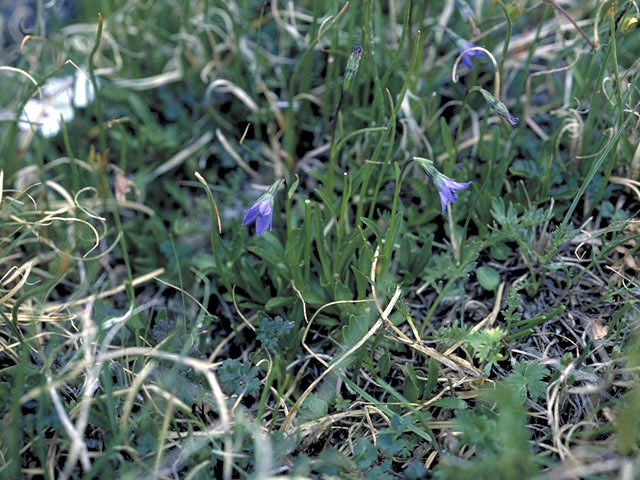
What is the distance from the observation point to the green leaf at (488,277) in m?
1.98

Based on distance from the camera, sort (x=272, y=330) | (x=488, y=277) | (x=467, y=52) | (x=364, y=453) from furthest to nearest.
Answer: (x=467, y=52), (x=488, y=277), (x=272, y=330), (x=364, y=453)

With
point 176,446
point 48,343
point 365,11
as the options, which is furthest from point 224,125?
Result: point 176,446

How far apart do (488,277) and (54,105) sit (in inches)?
73.9

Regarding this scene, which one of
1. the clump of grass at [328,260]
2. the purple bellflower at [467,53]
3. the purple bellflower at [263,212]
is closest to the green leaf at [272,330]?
the clump of grass at [328,260]

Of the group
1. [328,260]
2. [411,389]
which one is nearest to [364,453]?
[411,389]

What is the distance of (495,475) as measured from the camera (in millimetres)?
1329

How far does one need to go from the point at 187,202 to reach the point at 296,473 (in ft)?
4.42

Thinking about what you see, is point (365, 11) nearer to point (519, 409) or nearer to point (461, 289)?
point (461, 289)

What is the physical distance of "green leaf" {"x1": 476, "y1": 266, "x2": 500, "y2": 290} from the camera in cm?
198

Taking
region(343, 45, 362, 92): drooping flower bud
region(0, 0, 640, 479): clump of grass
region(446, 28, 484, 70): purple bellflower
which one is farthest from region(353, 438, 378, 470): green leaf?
region(446, 28, 484, 70): purple bellflower

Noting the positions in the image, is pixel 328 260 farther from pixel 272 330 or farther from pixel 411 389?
pixel 411 389

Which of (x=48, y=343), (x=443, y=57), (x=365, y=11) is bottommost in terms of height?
(x=48, y=343)

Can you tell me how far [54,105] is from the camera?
266 centimetres

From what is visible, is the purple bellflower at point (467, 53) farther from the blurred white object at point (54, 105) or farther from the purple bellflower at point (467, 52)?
the blurred white object at point (54, 105)
